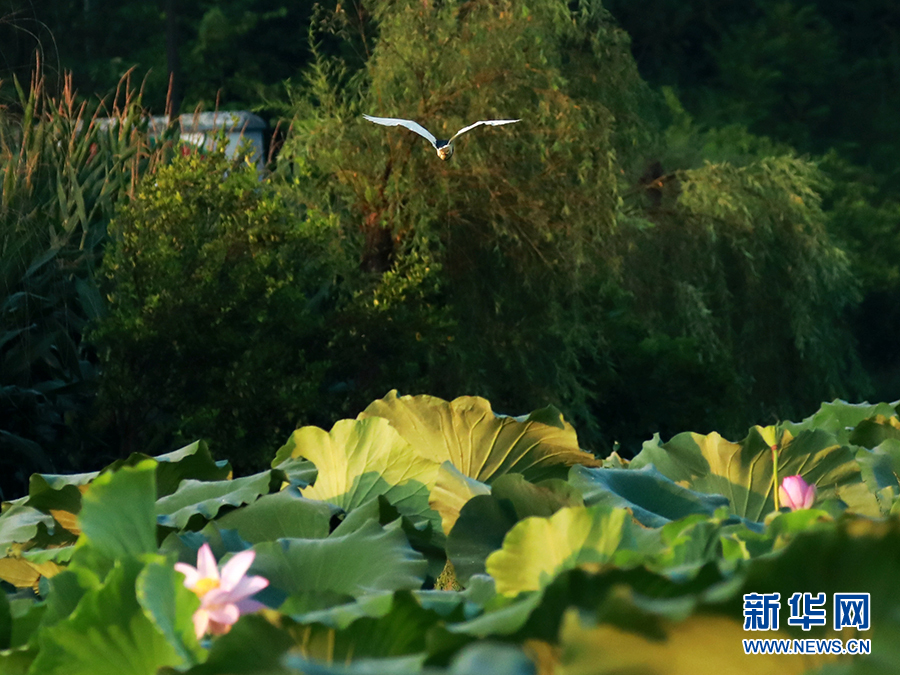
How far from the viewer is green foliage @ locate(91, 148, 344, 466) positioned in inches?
205

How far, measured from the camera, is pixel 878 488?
5.30ft

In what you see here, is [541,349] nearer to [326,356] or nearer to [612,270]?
[612,270]

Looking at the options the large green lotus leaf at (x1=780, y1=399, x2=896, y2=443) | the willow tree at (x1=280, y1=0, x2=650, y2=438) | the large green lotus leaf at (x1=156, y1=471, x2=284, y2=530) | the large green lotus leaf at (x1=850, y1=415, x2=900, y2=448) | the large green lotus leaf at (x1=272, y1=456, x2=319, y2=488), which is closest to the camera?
the large green lotus leaf at (x1=156, y1=471, x2=284, y2=530)

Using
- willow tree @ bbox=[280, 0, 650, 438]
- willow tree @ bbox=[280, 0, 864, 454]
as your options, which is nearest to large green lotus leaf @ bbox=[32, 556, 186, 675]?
willow tree @ bbox=[280, 0, 864, 454]

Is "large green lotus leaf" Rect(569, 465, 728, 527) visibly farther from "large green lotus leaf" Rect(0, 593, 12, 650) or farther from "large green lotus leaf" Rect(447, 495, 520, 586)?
"large green lotus leaf" Rect(0, 593, 12, 650)

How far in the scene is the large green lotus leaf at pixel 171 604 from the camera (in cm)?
95

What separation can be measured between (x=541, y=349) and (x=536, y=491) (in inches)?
216

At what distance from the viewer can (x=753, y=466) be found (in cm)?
171

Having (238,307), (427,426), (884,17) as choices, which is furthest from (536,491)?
(884,17)

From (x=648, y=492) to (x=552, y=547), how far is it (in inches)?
21.0

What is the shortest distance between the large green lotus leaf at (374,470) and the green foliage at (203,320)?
11.7ft

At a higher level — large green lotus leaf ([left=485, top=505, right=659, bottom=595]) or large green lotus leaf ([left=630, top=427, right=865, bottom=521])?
large green lotus leaf ([left=485, top=505, right=659, bottom=595])

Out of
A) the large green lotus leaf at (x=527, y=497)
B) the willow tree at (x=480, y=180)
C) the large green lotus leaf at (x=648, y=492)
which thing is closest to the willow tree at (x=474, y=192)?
the willow tree at (x=480, y=180)

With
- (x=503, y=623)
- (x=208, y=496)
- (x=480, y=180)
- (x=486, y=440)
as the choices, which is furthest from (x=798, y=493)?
(x=480, y=180)
